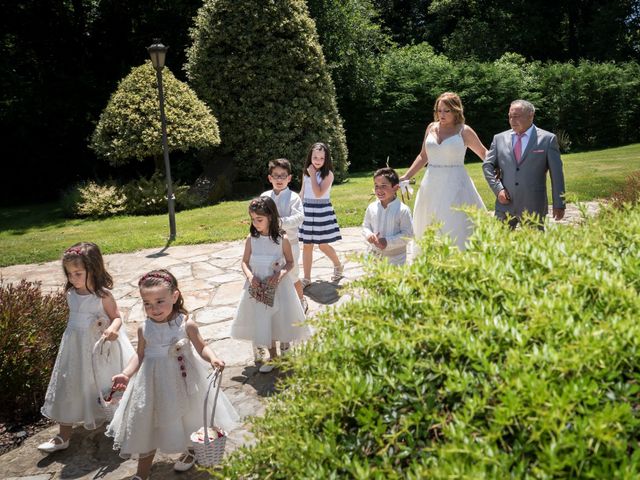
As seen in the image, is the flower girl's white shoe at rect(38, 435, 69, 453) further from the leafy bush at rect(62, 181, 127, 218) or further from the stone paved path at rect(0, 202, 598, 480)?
the leafy bush at rect(62, 181, 127, 218)

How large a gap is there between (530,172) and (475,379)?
4.65 meters

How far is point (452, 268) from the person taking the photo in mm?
2525

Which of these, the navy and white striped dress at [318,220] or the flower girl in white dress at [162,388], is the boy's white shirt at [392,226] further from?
the flower girl in white dress at [162,388]

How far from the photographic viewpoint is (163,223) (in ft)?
43.3

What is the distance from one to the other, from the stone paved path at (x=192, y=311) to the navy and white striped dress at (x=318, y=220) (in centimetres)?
59

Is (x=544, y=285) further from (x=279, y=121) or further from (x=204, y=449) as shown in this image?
(x=279, y=121)

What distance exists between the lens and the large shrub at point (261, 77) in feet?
56.7

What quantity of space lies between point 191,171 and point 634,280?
18.6m

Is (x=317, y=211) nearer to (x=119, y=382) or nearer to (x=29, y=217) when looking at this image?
(x=119, y=382)

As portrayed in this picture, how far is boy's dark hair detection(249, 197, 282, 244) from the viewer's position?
17.0 ft

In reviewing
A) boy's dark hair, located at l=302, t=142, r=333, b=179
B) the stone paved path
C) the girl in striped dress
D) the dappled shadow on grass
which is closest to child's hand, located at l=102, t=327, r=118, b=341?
the stone paved path

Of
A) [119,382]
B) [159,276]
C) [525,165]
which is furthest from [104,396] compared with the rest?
[525,165]

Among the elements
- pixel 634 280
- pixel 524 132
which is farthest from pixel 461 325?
pixel 524 132

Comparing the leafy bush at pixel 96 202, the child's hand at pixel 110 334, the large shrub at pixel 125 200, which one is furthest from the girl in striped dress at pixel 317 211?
the leafy bush at pixel 96 202
